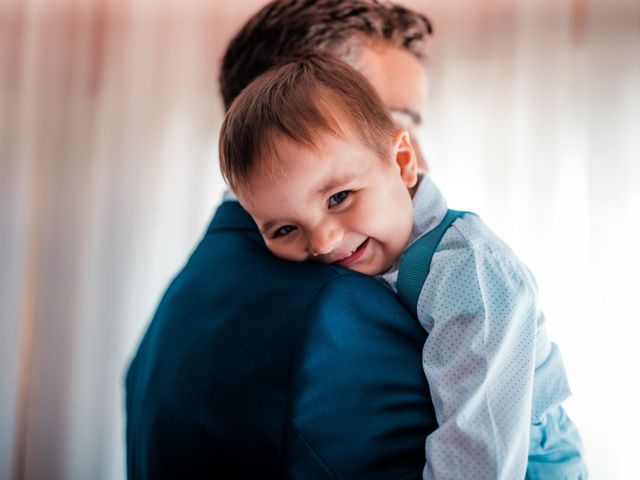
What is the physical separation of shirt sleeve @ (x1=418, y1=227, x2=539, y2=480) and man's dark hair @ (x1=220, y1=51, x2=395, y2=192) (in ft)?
0.82

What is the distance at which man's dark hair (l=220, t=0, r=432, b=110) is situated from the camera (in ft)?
3.98

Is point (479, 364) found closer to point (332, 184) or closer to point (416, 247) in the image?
point (416, 247)

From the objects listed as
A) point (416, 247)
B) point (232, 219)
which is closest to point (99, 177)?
point (232, 219)

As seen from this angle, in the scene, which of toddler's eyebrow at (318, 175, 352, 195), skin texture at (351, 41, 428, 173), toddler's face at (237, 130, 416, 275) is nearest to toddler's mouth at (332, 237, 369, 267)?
toddler's face at (237, 130, 416, 275)

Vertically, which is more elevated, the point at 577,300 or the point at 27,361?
the point at 577,300

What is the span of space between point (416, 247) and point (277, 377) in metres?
0.30

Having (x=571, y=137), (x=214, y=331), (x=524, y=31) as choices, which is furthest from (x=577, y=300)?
(x=214, y=331)

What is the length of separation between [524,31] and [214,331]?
1.67 metres

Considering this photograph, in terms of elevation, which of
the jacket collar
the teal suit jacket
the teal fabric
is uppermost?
the jacket collar

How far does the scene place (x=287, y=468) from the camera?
2.39 ft

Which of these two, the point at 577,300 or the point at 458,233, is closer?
the point at 458,233

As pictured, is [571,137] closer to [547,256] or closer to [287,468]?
[547,256]

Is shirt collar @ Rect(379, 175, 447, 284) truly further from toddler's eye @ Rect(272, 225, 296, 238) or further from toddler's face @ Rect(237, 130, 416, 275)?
toddler's eye @ Rect(272, 225, 296, 238)

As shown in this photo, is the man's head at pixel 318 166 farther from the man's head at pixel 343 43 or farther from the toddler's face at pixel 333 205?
the man's head at pixel 343 43
